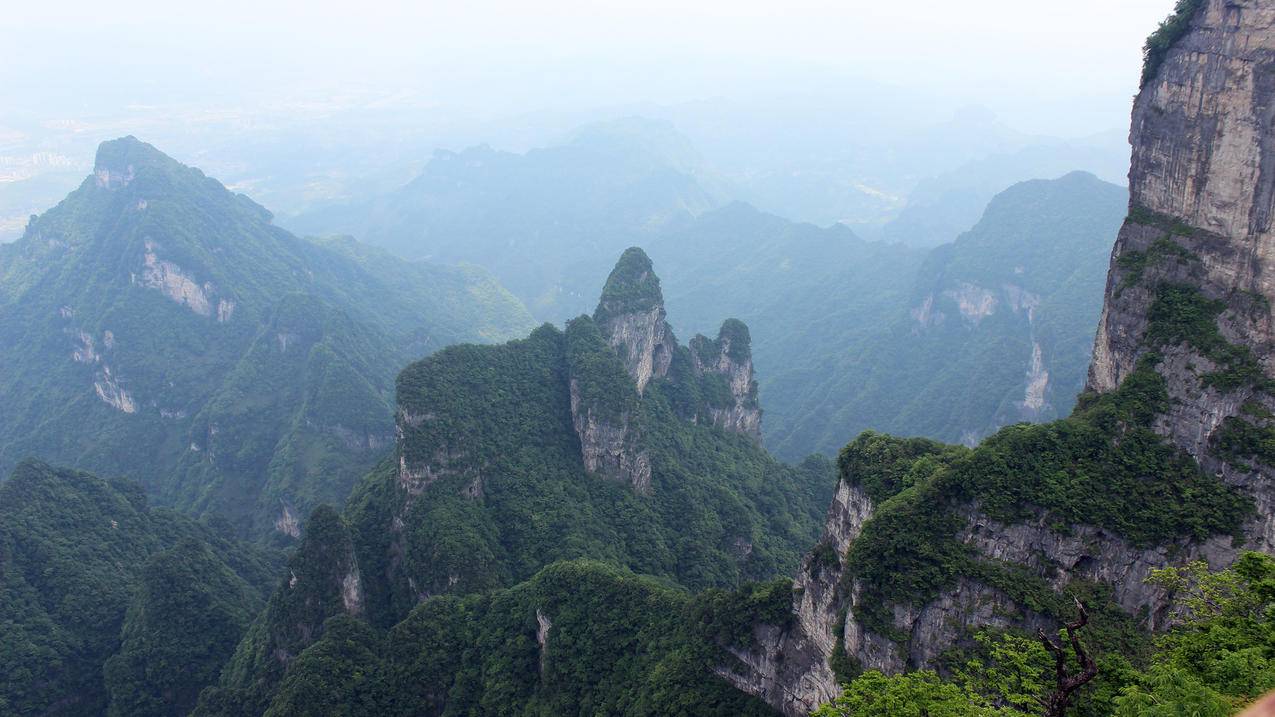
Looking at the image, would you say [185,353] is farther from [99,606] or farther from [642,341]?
[642,341]

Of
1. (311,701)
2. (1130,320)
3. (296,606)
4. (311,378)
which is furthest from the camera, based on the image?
(311,378)

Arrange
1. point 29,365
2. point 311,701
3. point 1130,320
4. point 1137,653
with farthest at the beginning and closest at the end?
point 29,365 → point 311,701 → point 1130,320 → point 1137,653

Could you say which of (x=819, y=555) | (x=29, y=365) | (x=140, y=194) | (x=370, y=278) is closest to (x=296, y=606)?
(x=819, y=555)

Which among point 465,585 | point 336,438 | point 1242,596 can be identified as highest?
point 1242,596

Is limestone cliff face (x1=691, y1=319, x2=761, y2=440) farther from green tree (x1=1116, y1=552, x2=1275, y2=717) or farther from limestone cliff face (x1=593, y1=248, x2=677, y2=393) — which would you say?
green tree (x1=1116, y1=552, x2=1275, y2=717)

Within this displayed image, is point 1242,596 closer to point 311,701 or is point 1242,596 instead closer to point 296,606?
point 311,701

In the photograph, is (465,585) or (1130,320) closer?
(1130,320)

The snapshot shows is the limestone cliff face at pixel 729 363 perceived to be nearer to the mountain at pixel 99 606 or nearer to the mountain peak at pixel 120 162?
the mountain at pixel 99 606

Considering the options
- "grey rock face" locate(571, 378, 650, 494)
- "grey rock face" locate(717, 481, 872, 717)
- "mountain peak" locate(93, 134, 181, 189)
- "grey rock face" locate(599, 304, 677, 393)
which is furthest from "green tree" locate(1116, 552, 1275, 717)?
"mountain peak" locate(93, 134, 181, 189)
